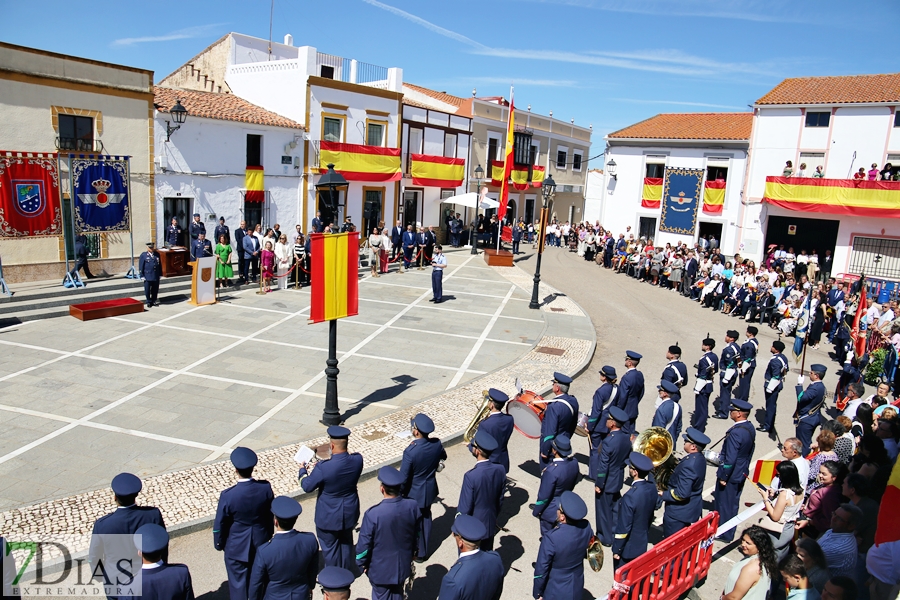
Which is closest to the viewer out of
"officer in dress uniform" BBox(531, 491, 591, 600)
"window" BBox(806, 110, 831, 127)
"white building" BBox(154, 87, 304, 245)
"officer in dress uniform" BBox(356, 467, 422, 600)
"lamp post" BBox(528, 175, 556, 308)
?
"officer in dress uniform" BBox(531, 491, 591, 600)

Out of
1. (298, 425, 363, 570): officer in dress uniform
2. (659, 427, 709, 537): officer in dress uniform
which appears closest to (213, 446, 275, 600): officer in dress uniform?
(298, 425, 363, 570): officer in dress uniform

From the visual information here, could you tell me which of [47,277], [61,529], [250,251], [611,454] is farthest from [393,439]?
[47,277]

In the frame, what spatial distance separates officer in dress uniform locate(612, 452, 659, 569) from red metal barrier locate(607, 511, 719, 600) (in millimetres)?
316

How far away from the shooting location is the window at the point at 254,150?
23.4m

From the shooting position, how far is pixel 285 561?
4.75 m

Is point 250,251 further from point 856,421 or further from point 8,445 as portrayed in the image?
point 856,421

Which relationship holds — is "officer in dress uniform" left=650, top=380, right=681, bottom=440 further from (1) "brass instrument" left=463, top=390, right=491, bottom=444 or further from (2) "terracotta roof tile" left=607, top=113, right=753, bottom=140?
(2) "terracotta roof tile" left=607, top=113, right=753, bottom=140

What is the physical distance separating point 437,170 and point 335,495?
86.3 feet

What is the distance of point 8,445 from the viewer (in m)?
8.61

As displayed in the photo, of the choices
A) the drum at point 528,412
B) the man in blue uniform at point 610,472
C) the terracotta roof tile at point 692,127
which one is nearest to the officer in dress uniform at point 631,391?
the drum at point 528,412

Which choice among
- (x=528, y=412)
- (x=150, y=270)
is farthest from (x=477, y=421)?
(x=150, y=270)

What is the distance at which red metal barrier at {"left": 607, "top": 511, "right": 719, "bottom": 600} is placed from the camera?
5172mm

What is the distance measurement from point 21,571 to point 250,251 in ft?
44.6

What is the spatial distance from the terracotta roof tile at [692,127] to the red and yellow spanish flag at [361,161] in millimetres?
13463
